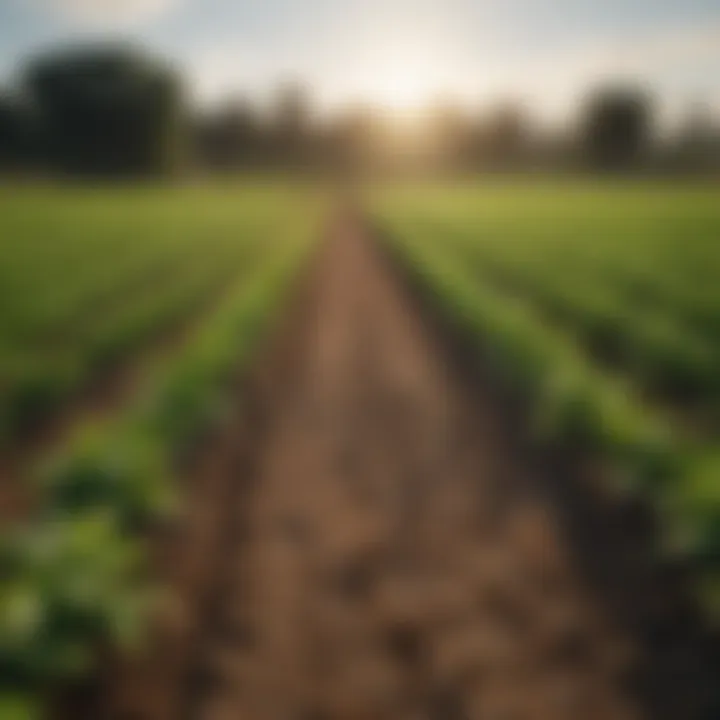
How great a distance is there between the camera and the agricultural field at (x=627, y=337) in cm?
480

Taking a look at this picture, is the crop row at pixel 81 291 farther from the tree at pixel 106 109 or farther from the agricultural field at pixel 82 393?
the tree at pixel 106 109

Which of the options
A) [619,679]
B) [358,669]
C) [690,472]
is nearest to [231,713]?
[358,669]

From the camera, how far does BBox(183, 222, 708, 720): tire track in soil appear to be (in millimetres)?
3506

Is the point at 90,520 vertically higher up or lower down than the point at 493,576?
higher up

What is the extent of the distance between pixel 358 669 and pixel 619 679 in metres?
1.03

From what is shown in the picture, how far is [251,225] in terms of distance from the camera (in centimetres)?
3077

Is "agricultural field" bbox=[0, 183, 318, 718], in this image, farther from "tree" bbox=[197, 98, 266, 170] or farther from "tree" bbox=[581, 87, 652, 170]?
"tree" bbox=[581, 87, 652, 170]

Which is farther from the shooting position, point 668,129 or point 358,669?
point 668,129

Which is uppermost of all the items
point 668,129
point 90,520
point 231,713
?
point 668,129

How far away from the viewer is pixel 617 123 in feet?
16.6

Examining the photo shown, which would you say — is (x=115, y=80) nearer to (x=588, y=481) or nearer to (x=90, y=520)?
Result: (x=90, y=520)

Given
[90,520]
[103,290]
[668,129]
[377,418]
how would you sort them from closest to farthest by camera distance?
[90,520] → [668,129] → [377,418] → [103,290]

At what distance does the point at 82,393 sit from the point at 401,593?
461 cm

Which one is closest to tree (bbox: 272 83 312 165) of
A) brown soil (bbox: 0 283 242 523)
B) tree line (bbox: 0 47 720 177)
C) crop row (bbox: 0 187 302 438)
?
crop row (bbox: 0 187 302 438)
